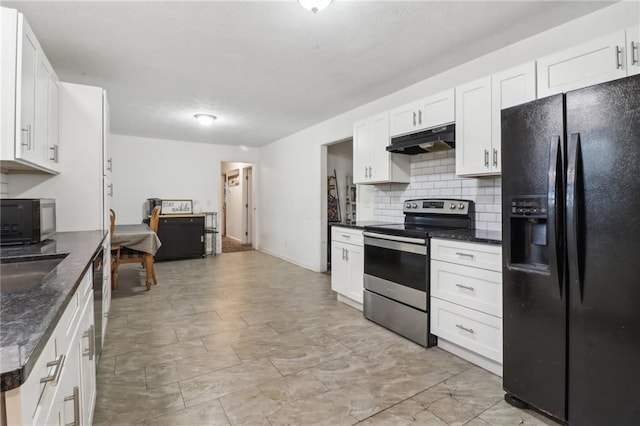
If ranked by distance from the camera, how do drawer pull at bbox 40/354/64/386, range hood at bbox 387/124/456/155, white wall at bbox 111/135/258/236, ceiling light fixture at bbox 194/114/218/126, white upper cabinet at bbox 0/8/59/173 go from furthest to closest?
1. white wall at bbox 111/135/258/236
2. ceiling light fixture at bbox 194/114/218/126
3. range hood at bbox 387/124/456/155
4. white upper cabinet at bbox 0/8/59/173
5. drawer pull at bbox 40/354/64/386

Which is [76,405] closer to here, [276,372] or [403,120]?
[276,372]

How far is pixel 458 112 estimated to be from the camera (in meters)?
2.74

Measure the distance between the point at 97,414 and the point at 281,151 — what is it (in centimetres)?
546

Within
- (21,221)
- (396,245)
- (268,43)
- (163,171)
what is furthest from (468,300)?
(163,171)

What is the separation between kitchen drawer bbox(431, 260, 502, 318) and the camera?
2170 mm

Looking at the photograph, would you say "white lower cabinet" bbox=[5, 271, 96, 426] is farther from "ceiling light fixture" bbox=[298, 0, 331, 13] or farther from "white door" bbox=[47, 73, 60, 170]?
"ceiling light fixture" bbox=[298, 0, 331, 13]

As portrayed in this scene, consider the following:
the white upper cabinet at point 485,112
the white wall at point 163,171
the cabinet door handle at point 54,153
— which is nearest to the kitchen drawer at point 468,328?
the white upper cabinet at point 485,112

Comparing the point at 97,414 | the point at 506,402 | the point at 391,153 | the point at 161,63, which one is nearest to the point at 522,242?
the point at 506,402

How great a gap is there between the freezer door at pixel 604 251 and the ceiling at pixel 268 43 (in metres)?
1.12

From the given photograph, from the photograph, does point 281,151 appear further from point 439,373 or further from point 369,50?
point 439,373

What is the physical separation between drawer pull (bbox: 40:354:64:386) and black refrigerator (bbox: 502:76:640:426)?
6.77ft

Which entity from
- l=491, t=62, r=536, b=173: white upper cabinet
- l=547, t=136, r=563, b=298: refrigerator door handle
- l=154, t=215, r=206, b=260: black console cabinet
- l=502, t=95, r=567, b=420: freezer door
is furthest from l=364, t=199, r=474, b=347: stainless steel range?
l=154, t=215, r=206, b=260: black console cabinet

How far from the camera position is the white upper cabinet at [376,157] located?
3.48 meters

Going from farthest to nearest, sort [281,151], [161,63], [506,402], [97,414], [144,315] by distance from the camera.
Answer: [281,151] < [144,315] < [161,63] < [506,402] < [97,414]
